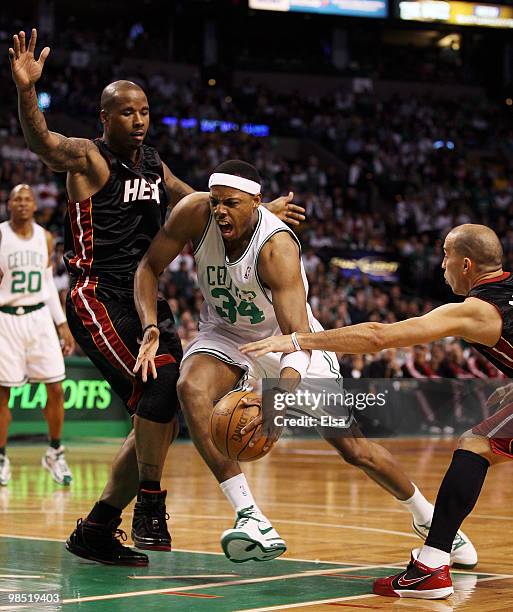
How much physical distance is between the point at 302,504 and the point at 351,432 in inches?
124

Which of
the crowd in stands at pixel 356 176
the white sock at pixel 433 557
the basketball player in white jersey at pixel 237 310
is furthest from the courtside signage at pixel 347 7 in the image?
the white sock at pixel 433 557

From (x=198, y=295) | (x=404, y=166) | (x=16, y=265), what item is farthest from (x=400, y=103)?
(x=16, y=265)

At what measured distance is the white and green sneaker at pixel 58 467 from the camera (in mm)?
10000

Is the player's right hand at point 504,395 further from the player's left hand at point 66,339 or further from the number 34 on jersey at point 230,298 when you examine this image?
the player's left hand at point 66,339

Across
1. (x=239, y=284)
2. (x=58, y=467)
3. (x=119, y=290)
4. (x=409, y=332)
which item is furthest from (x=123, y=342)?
(x=58, y=467)

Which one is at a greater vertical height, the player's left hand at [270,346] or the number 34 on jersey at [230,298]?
the number 34 on jersey at [230,298]

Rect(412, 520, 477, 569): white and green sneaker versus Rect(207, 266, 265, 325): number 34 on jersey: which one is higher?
Rect(207, 266, 265, 325): number 34 on jersey

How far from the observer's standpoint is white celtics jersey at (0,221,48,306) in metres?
10.2

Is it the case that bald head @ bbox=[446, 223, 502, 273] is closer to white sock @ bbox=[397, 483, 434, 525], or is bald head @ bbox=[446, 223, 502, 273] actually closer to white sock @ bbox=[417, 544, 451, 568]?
white sock @ bbox=[417, 544, 451, 568]

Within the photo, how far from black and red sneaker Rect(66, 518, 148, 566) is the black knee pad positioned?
0.66 m

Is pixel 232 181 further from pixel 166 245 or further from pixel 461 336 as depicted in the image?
pixel 461 336

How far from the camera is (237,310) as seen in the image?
19.2 feet

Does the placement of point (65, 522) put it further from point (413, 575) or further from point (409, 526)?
point (413, 575)

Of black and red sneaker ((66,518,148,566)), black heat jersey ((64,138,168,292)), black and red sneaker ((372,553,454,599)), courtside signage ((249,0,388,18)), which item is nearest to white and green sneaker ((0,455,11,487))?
black and red sneaker ((66,518,148,566))
